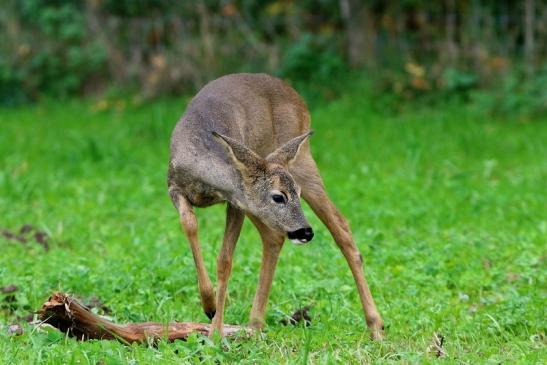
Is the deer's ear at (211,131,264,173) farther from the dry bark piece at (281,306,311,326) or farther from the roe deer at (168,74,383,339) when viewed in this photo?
the dry bark piece at (281,306,311,326)

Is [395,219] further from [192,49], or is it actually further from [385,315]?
[192,49]

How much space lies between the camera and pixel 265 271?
632cm

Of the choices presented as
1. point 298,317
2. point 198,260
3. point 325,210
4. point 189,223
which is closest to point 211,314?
point 198,260

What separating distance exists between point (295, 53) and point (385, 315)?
9474 mm

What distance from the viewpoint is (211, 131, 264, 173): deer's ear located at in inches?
220

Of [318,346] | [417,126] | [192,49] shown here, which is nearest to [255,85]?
[318,346]

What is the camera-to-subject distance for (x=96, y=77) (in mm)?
17672

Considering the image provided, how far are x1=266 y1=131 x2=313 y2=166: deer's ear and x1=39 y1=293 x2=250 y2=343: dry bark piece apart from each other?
39.0 inches

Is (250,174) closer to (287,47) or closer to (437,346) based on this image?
(437,346)

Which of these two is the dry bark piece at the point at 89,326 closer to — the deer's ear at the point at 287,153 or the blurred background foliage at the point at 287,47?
the deer's ear at the point at 287,153

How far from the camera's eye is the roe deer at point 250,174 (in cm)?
559

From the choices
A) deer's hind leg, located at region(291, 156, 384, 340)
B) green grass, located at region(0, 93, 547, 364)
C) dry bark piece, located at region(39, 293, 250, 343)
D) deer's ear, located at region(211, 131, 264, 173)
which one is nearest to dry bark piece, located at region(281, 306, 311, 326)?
green grass, located at region(0, 93, 547, 364)

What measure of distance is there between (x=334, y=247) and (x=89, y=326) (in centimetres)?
273

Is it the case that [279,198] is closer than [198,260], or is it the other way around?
[279,198]
